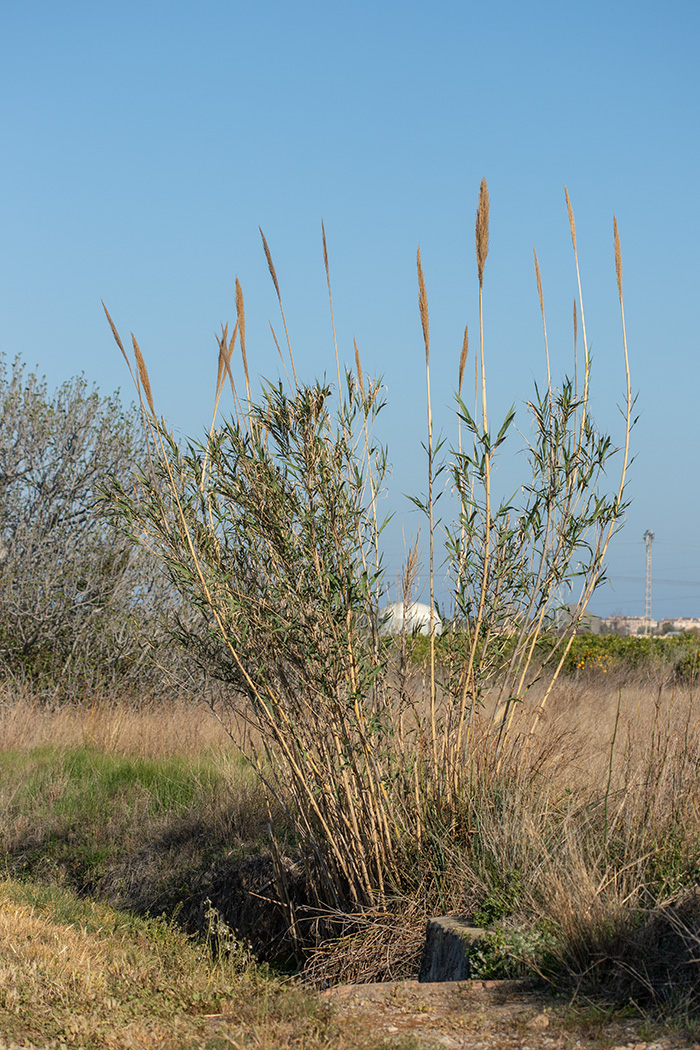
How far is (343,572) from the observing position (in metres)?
4.36

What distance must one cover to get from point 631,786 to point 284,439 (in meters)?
2.37

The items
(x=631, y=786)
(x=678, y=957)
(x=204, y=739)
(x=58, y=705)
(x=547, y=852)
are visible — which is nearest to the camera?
(x=678, y=957)

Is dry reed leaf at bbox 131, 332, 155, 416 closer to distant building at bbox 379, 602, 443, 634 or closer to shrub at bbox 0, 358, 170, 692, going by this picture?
distant building at bbox 379, 602, 443, 634

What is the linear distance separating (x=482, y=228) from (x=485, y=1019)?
3336mm

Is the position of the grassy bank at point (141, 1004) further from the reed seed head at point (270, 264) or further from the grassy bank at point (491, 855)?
the reed seed head at point (270, 264)

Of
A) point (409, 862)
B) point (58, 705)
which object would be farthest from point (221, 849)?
point (58, 705)

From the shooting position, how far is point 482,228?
14.1 ft

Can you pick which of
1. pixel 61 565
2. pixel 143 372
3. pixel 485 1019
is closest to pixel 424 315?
pixel 143 372

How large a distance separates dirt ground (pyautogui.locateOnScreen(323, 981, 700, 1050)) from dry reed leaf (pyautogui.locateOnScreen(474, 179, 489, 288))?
10.3 feet

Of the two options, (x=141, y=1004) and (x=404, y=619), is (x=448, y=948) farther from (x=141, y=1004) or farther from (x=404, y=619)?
(x=404, y=619)

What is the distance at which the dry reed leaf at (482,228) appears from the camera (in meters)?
4.27

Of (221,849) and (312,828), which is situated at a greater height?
(312,828)

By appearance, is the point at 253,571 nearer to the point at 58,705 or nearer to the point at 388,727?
the point at 388,727

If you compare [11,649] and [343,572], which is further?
[11,649]
